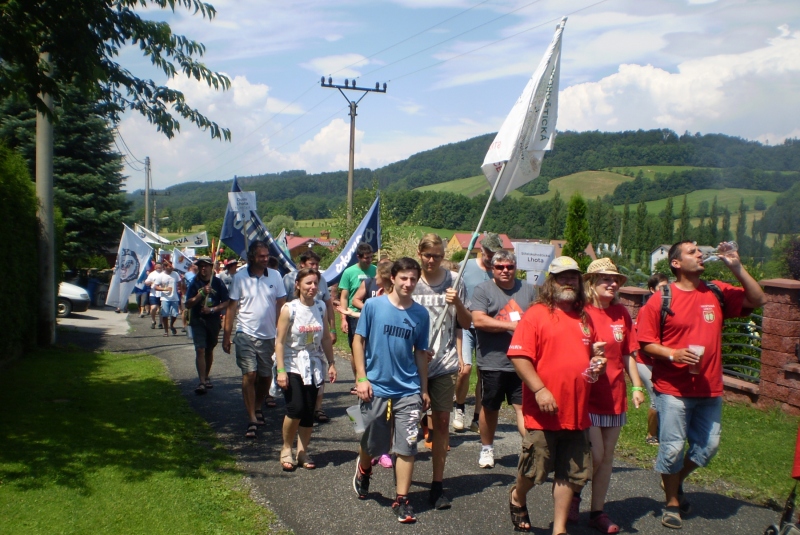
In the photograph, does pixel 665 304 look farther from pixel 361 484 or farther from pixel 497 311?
pixel 361 484

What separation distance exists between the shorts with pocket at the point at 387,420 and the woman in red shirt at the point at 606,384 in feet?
3.94

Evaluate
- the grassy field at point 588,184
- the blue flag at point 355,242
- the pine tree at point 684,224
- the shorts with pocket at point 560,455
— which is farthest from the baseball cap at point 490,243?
the grassy field at point 588,184

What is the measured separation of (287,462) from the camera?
5945mm

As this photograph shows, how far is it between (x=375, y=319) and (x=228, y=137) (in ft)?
12.5

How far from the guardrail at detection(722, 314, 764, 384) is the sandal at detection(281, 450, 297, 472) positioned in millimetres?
5607

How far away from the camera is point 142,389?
9.16 meters

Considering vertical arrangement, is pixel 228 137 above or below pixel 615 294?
above

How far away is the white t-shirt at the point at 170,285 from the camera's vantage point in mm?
16898

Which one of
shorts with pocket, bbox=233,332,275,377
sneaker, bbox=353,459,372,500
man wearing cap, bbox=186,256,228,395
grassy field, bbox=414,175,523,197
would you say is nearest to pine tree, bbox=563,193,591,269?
man wearing cap, bbox=186,256,228,395

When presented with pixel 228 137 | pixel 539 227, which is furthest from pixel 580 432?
pixel 539 227

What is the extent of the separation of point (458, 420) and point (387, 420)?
2.63 m

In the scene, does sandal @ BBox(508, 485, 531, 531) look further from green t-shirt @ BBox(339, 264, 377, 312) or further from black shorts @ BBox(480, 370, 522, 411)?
green t-shirt @ BBox(339, 264, 377, 312)

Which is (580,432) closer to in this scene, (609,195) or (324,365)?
(324,365)

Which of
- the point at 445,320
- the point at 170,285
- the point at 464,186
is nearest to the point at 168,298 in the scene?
the point at 170,285
